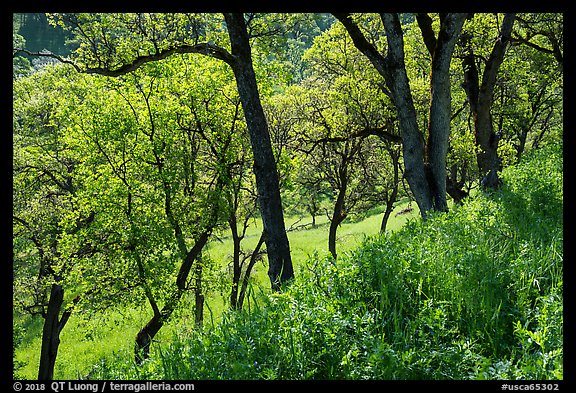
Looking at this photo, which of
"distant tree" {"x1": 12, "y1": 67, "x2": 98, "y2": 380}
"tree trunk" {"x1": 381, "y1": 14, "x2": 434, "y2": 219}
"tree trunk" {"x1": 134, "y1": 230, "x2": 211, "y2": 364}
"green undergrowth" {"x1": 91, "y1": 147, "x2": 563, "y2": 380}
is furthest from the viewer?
"distant tree" {"x1": 12, "y1": 67, "x2": 98, "y2": 380}

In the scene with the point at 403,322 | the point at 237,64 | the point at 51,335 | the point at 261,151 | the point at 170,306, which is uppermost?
the point at 237,64

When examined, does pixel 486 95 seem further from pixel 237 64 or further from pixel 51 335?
pixel 51 335

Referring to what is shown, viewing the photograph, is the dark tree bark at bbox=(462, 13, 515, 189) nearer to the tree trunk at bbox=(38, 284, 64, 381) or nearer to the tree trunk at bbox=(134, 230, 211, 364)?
the tree trunk at bbox=(134, 230, 211, 364)

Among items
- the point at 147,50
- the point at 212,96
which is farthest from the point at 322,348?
the point at 212,96

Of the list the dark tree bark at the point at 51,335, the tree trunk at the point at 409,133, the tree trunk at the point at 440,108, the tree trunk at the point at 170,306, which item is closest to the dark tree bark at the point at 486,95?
the tree trunk at the point at 440,108

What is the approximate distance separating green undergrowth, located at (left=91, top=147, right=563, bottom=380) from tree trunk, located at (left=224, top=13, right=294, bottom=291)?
4848 mm

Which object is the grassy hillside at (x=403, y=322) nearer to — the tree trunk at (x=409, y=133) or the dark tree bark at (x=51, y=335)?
the tree trunk at (x=409, y=133)

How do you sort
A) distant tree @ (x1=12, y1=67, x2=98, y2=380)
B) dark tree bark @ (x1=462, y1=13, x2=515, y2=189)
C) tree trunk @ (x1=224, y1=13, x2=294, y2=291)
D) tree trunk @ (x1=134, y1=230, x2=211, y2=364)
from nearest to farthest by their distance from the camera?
tree trunk @ (x1=224, y1=13, x2=294, y2=291) < dark tree bark @ (x1=462, y1=13, x2=515, y2=189) < tree trunk @ (x1=134, y1=230, x2=211, y2=364) < distant tree @ (x1=12, y1=67, x2=98, y2=380)

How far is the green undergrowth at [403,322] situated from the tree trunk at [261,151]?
15.9 feet

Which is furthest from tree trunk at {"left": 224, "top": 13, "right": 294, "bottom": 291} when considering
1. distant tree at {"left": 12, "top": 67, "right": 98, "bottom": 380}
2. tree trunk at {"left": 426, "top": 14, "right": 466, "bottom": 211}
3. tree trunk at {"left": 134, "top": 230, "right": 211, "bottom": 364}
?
distant tree at {"left": 12, "top": 67, "right": 98, "bottom": 380}

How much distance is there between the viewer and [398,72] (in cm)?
1158

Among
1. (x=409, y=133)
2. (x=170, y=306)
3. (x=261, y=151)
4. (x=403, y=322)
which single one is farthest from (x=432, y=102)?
(x=170, y=306)

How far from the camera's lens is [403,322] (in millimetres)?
4559

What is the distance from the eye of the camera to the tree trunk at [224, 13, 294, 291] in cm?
1102
